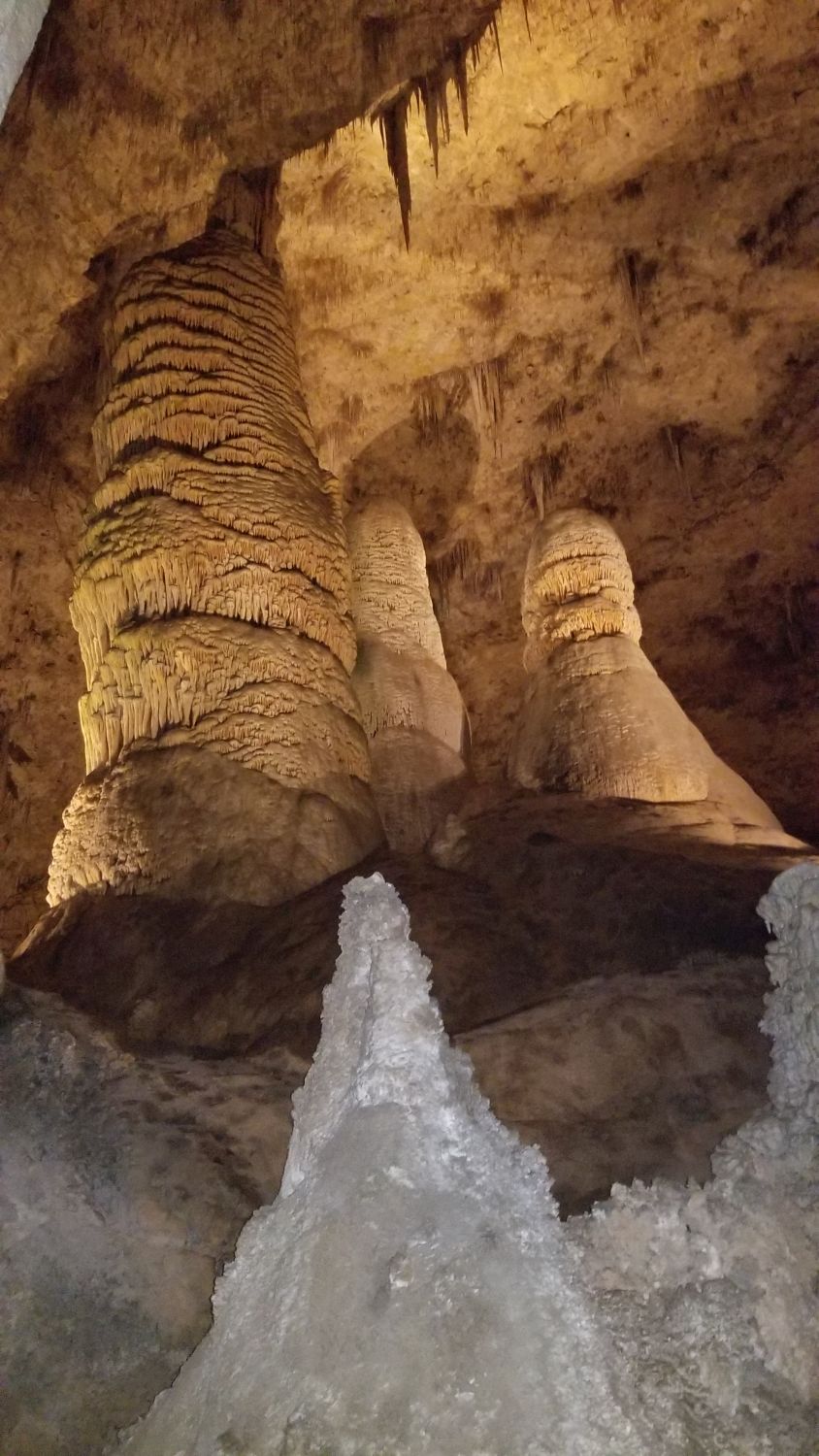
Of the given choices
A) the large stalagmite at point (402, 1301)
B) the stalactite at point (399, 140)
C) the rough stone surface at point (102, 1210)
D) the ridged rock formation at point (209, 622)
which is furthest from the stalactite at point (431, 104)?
the large stalagmite at point (402, 1301)

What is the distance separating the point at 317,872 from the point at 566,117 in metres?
7.41

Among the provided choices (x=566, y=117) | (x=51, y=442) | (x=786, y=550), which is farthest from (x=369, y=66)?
(x=786, y=550)

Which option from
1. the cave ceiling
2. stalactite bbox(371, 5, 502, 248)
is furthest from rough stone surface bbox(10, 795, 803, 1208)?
the cave ceiling

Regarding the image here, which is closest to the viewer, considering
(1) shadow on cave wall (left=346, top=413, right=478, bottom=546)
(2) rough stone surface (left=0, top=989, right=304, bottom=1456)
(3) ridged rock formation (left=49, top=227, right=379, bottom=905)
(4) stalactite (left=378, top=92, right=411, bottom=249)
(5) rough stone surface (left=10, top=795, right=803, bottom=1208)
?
(2) rough stone surface (left=0, top=989, right=304, bottom=1456)

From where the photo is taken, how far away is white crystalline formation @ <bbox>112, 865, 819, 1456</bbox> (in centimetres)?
207

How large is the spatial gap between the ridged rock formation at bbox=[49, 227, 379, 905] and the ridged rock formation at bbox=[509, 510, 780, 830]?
1776mm

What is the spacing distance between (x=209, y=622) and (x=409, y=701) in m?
3.39

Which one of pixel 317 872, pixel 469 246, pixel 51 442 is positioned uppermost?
pixel 469 246

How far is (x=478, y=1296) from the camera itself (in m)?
2.19

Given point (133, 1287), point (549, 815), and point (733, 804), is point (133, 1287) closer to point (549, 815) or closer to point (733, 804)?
point (549, 815)

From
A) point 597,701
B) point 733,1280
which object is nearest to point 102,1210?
point 733,1280

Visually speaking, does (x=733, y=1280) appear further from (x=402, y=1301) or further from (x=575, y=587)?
(x=575, y=587)

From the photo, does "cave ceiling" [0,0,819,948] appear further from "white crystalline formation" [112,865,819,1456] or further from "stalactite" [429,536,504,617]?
"white crystalline formation" [112,865,819,1456]

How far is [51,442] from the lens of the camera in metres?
11.6
